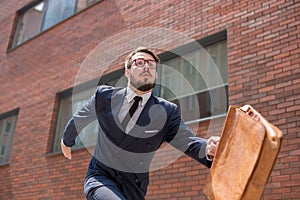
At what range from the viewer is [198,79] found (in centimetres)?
726

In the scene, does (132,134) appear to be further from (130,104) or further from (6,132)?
(6,132)

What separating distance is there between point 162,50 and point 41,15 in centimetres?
569

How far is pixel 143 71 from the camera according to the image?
3090mm

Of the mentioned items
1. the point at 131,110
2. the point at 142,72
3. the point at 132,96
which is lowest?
the point at 131,110

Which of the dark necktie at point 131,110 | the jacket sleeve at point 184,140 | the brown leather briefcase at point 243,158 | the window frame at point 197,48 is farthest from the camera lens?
the window frame at point 197,48

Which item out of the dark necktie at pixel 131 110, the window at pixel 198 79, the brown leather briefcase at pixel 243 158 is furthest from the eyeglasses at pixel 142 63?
the window at pixel 198 79

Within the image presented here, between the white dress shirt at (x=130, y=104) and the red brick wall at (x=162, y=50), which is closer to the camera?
the white dress shirt at (x=130, y=104)

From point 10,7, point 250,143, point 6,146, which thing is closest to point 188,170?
point 250,143

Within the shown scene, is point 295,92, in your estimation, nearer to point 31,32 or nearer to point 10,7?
point 31,32

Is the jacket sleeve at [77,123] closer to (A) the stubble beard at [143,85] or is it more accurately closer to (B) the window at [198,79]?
(A) the stubble beard at [143,85]

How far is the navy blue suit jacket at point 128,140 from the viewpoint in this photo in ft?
9.49

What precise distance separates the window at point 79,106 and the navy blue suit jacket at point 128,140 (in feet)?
17.1

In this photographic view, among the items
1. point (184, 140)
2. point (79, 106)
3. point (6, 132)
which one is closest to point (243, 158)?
point (184, 140)

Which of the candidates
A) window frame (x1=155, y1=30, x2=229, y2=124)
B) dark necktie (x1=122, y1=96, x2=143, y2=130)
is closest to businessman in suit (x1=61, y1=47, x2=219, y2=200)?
dark necktie (x1=122, y1=96, x2=143, y2=130)
